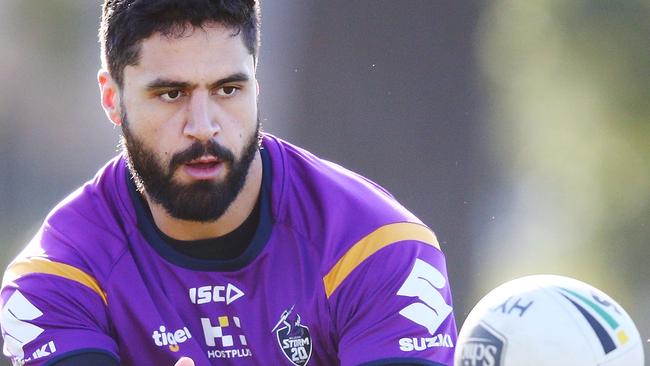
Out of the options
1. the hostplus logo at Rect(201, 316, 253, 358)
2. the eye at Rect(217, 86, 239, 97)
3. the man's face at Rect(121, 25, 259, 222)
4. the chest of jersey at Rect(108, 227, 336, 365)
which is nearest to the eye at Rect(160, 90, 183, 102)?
the man's face at Rect(121, 25, 259, 222)

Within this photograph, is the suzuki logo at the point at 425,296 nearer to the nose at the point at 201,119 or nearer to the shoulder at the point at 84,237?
the nose at the point at 201,119

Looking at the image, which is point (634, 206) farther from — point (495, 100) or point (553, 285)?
point (553, 285)

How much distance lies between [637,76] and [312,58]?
100 inches

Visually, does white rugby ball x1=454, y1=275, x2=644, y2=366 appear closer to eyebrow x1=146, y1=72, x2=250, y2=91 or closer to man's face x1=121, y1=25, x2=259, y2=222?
man's face x1=121, y1=25, x2=259, y2=222

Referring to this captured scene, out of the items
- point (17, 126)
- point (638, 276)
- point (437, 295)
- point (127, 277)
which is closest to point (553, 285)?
point (437, 295)

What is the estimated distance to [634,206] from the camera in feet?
34.8

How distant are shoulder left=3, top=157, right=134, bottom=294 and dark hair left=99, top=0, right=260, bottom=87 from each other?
17.5 inches

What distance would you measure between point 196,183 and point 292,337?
63cm

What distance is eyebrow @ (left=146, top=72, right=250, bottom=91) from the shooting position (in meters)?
4.69

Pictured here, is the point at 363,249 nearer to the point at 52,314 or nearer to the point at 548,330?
the point at 548,330

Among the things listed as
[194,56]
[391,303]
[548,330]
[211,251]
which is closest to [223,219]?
[211,251]

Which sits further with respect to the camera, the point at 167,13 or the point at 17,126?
the point at 17,126

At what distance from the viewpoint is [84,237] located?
492cm

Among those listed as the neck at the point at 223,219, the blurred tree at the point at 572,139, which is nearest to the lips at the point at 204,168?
the neck at the point at 223,219
